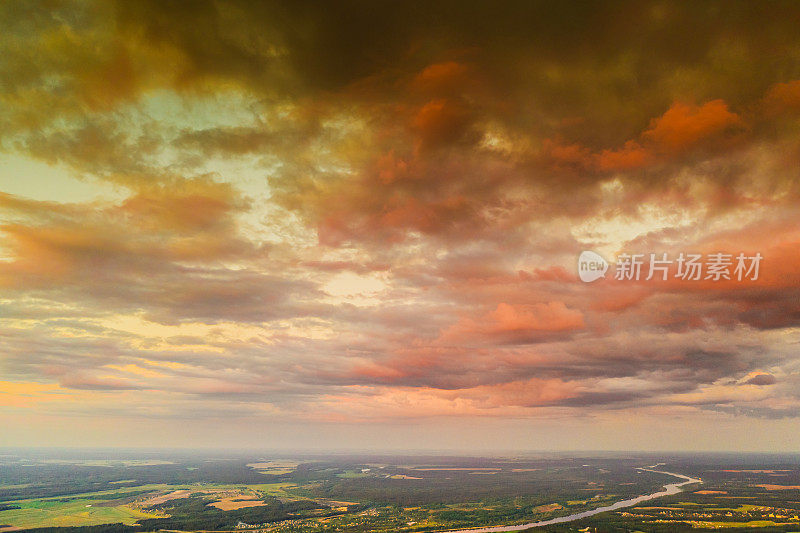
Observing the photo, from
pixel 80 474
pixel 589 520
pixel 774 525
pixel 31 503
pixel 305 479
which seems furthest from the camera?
pixel 305 479

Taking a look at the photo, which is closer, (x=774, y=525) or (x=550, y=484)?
(x=774, y=525)

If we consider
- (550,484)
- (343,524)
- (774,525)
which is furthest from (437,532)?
(550,484)

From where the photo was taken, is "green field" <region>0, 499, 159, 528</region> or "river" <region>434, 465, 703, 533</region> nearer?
"green field" <region>0, 499, 159, 528</region>

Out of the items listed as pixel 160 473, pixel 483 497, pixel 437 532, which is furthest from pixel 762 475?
pixel 160 473

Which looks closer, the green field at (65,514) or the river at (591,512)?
the green field at (65,514)

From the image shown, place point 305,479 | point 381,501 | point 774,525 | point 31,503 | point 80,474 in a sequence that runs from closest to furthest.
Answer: point 774,525 < point 31,503 < point 381,501 < point 80,474 < point 305,479

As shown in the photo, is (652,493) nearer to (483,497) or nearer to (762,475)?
(483,497)

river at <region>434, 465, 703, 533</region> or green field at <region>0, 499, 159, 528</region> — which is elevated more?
green field at <region>0, 499, 159, 528</region>

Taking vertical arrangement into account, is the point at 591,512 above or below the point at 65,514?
below

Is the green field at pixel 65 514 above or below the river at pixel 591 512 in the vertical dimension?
above

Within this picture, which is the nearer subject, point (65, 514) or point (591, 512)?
point (65, 514)
